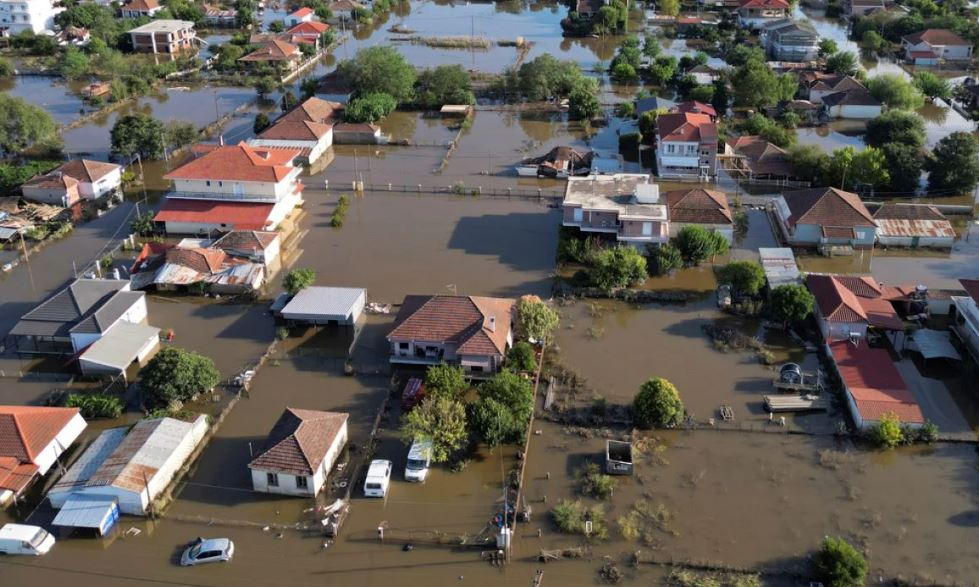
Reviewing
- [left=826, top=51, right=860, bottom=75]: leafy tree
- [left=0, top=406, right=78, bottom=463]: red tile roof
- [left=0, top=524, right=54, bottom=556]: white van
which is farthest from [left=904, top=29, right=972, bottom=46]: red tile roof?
[left=0, top=524, right=54, bottom=556]: white van

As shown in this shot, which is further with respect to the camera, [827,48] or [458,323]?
[827,48]

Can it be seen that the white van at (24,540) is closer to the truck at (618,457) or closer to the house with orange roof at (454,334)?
the house with orange roof at (454,334)

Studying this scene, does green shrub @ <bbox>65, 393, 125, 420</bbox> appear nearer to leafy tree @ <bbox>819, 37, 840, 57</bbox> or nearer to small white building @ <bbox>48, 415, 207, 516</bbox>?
small white building @ <bbox>48, 415, 207, 516</bbox>

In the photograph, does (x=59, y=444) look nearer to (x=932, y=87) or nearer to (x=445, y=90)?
(x=445, y=90)

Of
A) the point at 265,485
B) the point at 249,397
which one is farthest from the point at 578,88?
the point at 265,485

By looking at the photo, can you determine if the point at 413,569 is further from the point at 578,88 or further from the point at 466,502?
the point at 578,88

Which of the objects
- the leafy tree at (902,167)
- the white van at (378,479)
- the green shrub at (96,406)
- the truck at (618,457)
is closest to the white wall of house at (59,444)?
the green shrub at (96,406)

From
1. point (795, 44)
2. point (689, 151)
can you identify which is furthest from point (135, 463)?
point (795, 44)
